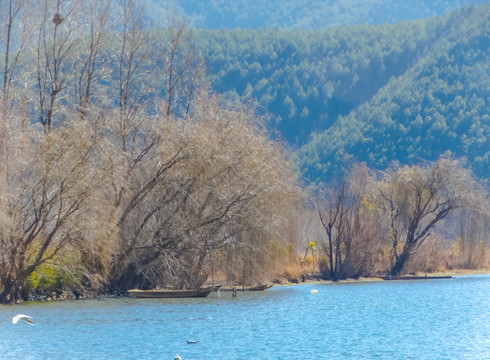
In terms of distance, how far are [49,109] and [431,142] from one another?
95.8 meters

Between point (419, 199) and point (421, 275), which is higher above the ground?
point (419, 199)

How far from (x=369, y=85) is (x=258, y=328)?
518 ft

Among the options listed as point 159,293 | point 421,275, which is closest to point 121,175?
point 159,293

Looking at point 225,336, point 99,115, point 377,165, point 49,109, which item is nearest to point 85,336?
point 225,336

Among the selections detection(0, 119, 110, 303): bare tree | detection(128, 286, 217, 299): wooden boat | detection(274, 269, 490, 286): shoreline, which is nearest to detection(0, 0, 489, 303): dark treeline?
detection(0, 119, 110, 303): bare tree

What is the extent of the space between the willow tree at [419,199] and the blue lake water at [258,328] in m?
19.2

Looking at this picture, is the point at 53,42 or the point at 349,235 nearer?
the point at 53,42

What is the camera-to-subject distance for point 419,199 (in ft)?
221

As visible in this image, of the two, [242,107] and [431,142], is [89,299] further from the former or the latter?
[431,142]

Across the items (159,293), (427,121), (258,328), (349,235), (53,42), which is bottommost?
(258,328)

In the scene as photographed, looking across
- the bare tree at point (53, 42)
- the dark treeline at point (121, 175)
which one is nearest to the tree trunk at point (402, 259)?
the dark treeline at point (121, 175)

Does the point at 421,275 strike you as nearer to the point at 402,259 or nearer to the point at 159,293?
the point at 402,259

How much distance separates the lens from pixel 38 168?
1543 inches

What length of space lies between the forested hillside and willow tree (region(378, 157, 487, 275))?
5978 centimetres
